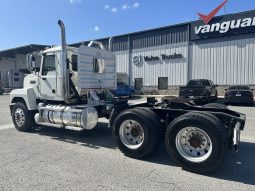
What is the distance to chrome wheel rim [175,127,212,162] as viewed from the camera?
4805 millimetres

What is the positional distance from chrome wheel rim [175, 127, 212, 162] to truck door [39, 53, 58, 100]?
4523 millimetres

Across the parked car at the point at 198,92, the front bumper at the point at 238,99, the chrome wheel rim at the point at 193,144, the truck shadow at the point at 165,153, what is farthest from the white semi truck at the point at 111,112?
the front bumper at the point at 238,99

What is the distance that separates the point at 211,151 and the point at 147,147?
1359mm

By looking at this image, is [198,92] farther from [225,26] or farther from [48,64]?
[48,64]

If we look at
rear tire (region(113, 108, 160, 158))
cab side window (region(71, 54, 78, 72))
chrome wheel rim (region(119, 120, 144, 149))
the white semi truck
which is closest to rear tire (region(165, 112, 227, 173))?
the white semi truck

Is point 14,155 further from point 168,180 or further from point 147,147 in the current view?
point 168,180

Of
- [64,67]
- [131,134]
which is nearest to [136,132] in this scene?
[131,134]

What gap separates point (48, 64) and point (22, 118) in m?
2.15

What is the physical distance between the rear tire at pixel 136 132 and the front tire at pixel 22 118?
3864 millimetres

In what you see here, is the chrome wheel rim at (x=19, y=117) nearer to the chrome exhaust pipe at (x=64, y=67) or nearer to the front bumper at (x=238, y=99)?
the chrome exhaust pipe at (x=64, y=67)

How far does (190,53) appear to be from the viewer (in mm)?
26547

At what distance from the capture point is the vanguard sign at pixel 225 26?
23.0 meters

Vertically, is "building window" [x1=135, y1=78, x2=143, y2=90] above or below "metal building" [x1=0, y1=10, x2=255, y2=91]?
below

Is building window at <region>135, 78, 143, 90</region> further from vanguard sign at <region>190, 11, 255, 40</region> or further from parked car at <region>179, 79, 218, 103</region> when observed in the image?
parked car at <region>179, 79, 218, 103</region>
